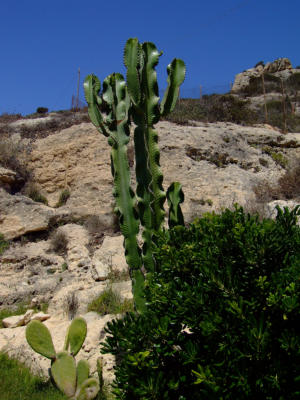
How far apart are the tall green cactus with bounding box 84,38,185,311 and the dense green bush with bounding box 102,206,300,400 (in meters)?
1.24

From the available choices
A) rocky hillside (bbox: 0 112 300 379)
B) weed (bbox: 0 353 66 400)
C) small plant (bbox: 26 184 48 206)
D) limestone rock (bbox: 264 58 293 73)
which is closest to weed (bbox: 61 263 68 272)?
rocky hillside (bbox: 0 112 300 379)

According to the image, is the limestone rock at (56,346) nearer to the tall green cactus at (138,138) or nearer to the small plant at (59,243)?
the tall green cactus at (138,138)

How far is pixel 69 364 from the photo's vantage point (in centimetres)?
383

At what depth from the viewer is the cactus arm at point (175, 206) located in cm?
442

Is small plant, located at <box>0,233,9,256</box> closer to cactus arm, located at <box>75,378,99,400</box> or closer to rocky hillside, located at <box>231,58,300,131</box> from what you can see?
cactus arm, located at <box>75,378,99,400</box>

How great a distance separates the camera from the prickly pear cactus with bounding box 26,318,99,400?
3625mm

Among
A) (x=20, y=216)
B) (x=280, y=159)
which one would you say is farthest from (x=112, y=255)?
(x=280, y=159)

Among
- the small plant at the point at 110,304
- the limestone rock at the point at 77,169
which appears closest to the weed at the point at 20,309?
the small plant at the point at 110,304

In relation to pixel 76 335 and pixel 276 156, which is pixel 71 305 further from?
pixel 276 156

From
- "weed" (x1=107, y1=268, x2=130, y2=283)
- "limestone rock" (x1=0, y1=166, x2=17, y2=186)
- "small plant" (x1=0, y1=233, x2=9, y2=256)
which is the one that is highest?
"limestone rock" (x1=0, y1=166, x2=17, y2=186)

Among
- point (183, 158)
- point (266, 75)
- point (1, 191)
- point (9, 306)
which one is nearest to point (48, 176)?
point (1, 191)

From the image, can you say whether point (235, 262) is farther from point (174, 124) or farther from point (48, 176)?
point (174, 124)

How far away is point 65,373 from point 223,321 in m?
2.16

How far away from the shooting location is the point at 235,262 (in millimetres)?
2662
